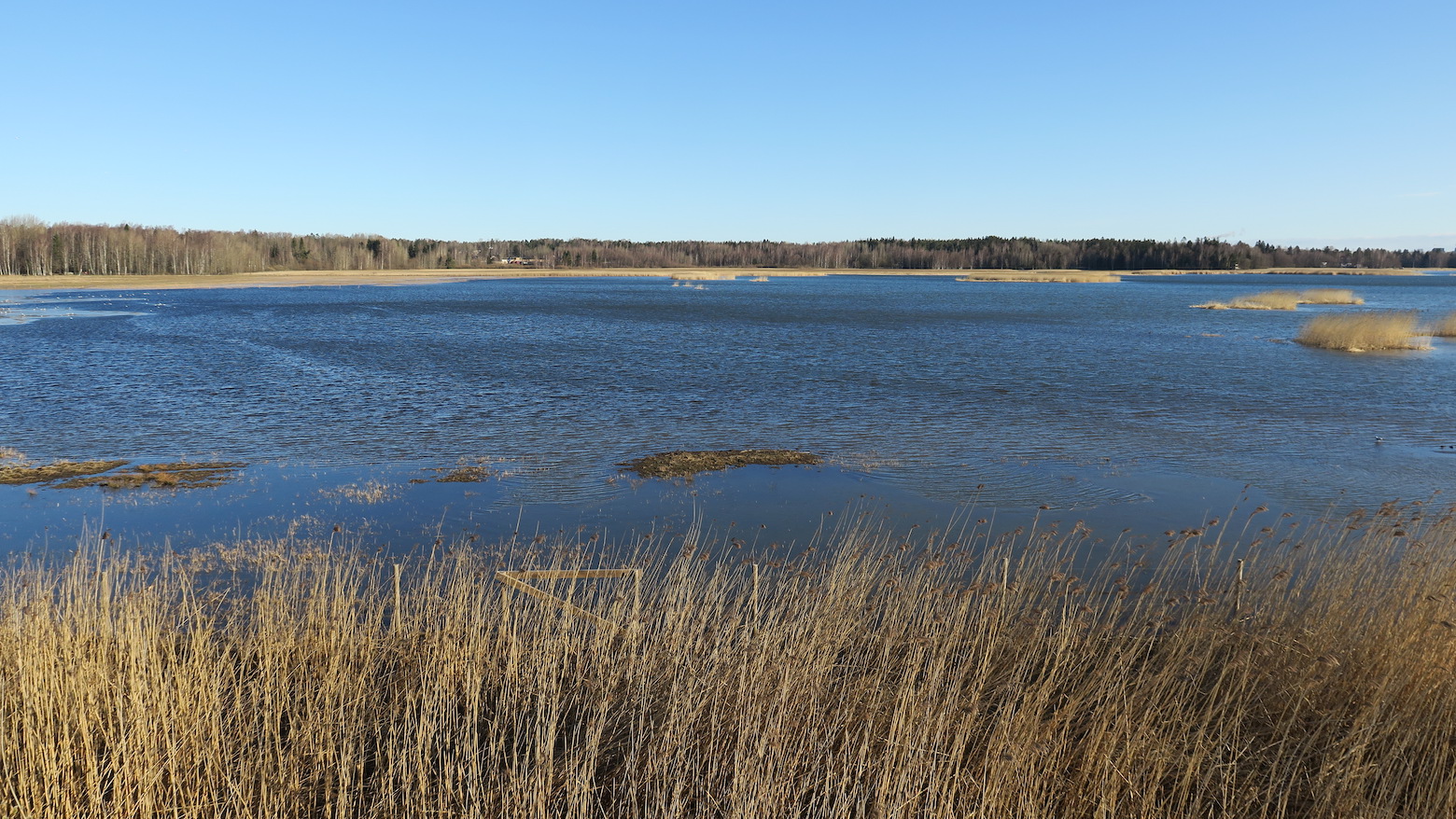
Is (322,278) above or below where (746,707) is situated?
above

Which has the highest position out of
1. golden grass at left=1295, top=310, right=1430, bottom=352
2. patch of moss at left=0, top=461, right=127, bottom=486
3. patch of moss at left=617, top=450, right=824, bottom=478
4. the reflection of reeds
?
golden grass at left=1295, top=310, right=1430, bottom=352

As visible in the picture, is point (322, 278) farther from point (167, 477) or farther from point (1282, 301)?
point (167, 477)

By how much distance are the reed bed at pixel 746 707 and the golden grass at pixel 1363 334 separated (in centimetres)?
3398

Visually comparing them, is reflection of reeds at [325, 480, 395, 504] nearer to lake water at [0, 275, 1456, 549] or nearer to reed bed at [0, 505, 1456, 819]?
lake water at [0, 275, 1456, 549]

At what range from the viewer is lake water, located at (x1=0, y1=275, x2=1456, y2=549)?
1251 cm

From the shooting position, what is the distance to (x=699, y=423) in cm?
1986

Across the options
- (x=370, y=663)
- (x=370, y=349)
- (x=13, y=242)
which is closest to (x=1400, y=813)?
(x=370, y=663)

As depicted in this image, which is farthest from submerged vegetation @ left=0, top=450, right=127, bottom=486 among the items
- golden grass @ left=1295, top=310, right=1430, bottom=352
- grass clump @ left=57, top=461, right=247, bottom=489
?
golden grass @ left=1295, top=310, right=1430, bottom=352

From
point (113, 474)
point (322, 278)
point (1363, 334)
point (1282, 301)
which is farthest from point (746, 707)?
point (322, 278)

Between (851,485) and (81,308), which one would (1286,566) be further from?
(81,308)

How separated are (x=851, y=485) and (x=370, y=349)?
27846mm

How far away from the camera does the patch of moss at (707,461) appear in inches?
586

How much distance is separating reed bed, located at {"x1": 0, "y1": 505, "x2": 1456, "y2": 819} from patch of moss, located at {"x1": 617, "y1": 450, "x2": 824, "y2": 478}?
708cm

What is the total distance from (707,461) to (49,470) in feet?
34.9
